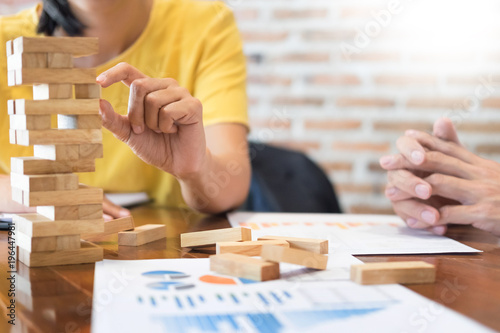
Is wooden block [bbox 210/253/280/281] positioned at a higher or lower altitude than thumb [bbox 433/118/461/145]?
lower

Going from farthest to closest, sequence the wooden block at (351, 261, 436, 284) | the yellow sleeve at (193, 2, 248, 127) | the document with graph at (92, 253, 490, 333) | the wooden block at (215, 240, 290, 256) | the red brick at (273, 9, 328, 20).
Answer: the red brick at (273, 9, 328, 20) < the yellow sleeve at (193, 2, 248, 127) < the wooden block at (215, 240, 290, 256) < the wooden block at (351, 261, 436, 284) < the document with graph at (92, 253, 490, 333)

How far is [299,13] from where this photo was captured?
2672mm

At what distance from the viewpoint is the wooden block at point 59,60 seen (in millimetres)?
703

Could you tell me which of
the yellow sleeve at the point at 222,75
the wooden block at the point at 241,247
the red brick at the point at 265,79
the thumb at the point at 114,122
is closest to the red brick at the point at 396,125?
the red brick at the point at 265,79

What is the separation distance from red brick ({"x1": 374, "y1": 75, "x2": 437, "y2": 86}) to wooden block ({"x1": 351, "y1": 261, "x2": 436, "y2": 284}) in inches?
84.3

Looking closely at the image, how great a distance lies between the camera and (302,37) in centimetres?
269

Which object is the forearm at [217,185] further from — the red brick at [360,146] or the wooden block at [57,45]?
the red brick at [360,146]

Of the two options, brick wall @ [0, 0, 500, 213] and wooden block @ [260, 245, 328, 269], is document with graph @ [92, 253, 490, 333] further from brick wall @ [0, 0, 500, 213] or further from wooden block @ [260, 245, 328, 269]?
brick wall @ [0, 0, 500, 213]

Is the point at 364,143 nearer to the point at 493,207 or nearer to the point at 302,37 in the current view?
the point at 302,37

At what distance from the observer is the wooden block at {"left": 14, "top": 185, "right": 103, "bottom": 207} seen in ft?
2.29

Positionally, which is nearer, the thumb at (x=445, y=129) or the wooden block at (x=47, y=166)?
the wooden block at (x=47, y=166)

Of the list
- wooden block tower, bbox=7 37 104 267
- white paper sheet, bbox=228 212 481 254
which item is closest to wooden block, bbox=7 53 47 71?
wooden block tower, bbox=7 37 104 267

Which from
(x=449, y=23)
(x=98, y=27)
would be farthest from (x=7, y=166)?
(x=449, y=23)

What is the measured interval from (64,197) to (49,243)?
6 centimetres
